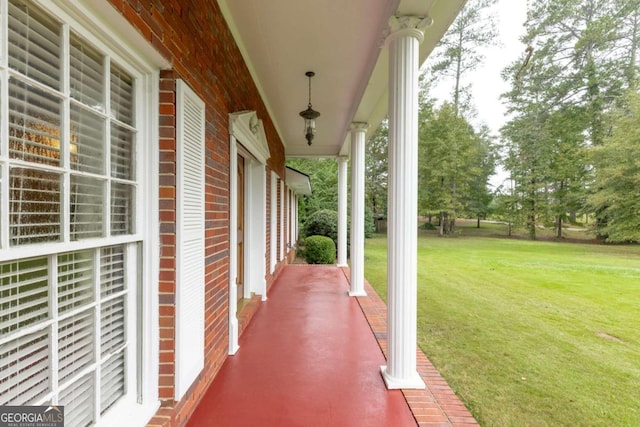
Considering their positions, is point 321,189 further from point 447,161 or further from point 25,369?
point 25,369

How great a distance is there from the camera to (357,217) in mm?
5605

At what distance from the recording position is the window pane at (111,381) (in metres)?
1.46

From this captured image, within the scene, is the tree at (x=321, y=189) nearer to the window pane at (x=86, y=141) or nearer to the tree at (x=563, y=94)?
the tree at (x=563, y=94)

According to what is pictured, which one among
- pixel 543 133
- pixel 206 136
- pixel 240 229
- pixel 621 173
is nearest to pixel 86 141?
pixel 206 136

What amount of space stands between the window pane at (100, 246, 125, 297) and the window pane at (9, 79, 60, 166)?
51 cm

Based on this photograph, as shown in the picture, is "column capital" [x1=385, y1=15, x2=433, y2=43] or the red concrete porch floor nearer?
the red concrete porch floor

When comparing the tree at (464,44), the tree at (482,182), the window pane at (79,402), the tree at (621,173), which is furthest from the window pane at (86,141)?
the tree at (482,182)

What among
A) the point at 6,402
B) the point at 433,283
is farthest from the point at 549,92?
the point at 6,402

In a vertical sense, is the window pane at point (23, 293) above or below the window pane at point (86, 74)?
below

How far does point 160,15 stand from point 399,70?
6.04 feet

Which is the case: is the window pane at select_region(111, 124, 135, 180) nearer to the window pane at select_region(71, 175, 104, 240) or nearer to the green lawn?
the window pane at select_region(71, 175, 104, 240)

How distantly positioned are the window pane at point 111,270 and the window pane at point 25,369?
350 millimetres

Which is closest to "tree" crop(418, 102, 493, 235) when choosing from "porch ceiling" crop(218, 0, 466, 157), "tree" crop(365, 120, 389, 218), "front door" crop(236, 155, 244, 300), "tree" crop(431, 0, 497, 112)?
"tree" crop(431, 0, 497, 112)

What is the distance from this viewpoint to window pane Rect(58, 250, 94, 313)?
1.21 m
